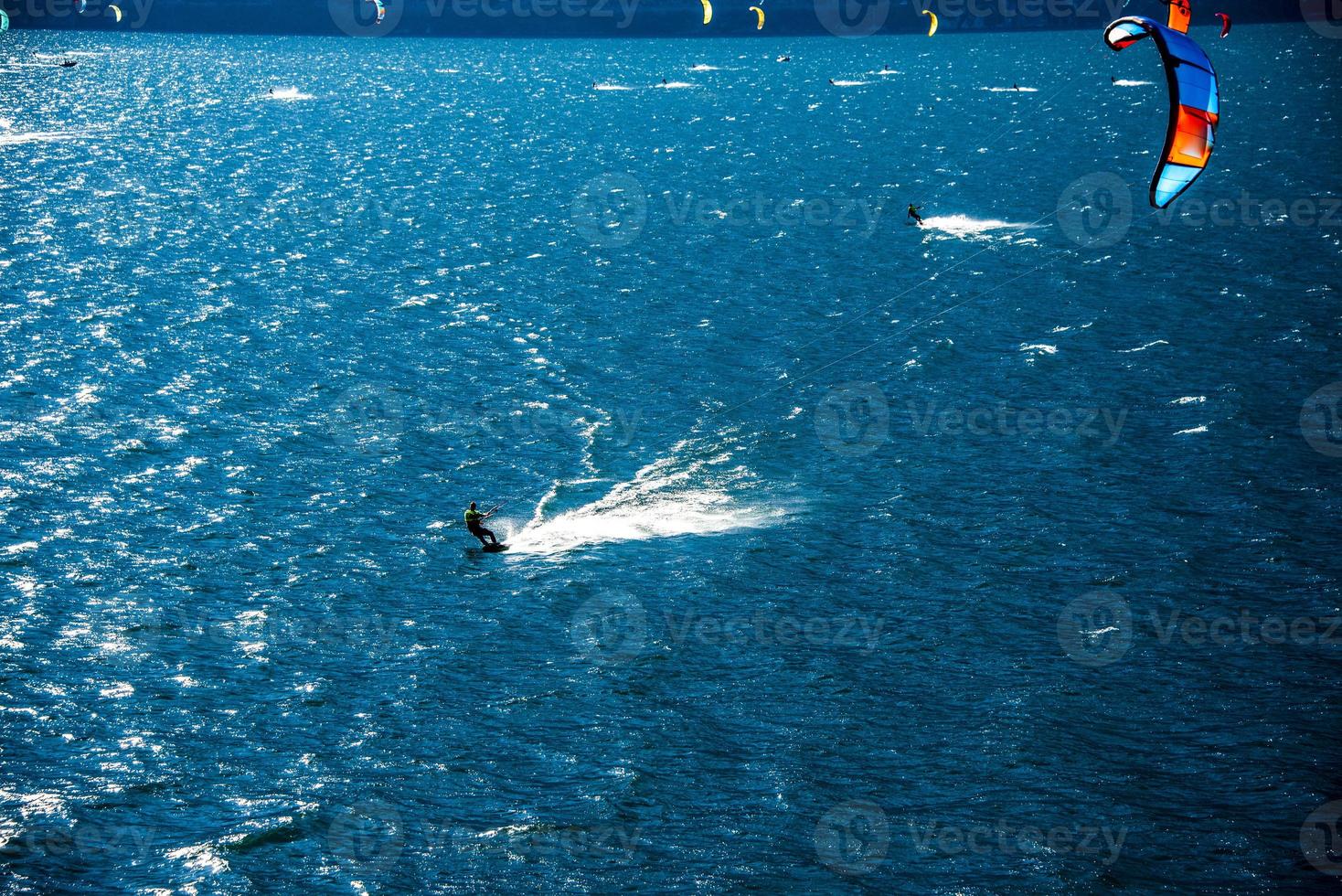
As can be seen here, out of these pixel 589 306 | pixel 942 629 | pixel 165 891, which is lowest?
pixel 165 891

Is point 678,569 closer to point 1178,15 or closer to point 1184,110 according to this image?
point 1184,110

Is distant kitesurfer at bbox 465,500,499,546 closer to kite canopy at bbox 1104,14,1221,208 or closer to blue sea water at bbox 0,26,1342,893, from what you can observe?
blue sea water at bbox 0,26,1342,893

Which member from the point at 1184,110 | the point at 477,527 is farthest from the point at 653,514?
the point at 1184,110

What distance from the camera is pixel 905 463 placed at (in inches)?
2040

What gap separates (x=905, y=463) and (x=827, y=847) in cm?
2499

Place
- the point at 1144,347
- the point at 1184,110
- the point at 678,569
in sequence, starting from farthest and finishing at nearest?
the point at 1144,347, the point at 678,569, the point at 1184,110

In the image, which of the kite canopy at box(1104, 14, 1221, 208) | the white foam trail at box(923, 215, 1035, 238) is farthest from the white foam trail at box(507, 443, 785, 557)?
the white foam trail at box(923, 215, 1035, 238)

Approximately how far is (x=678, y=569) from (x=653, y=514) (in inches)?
182

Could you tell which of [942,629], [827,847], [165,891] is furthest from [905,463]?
[165,891]

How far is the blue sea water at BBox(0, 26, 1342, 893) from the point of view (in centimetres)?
3028

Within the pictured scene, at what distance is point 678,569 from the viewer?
4300 centimetres

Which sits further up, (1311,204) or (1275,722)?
(1311,204)

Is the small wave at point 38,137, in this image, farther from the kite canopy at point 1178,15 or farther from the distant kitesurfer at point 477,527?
the kite canopy at point 1178,15

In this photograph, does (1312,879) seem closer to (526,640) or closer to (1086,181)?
(526,640)
